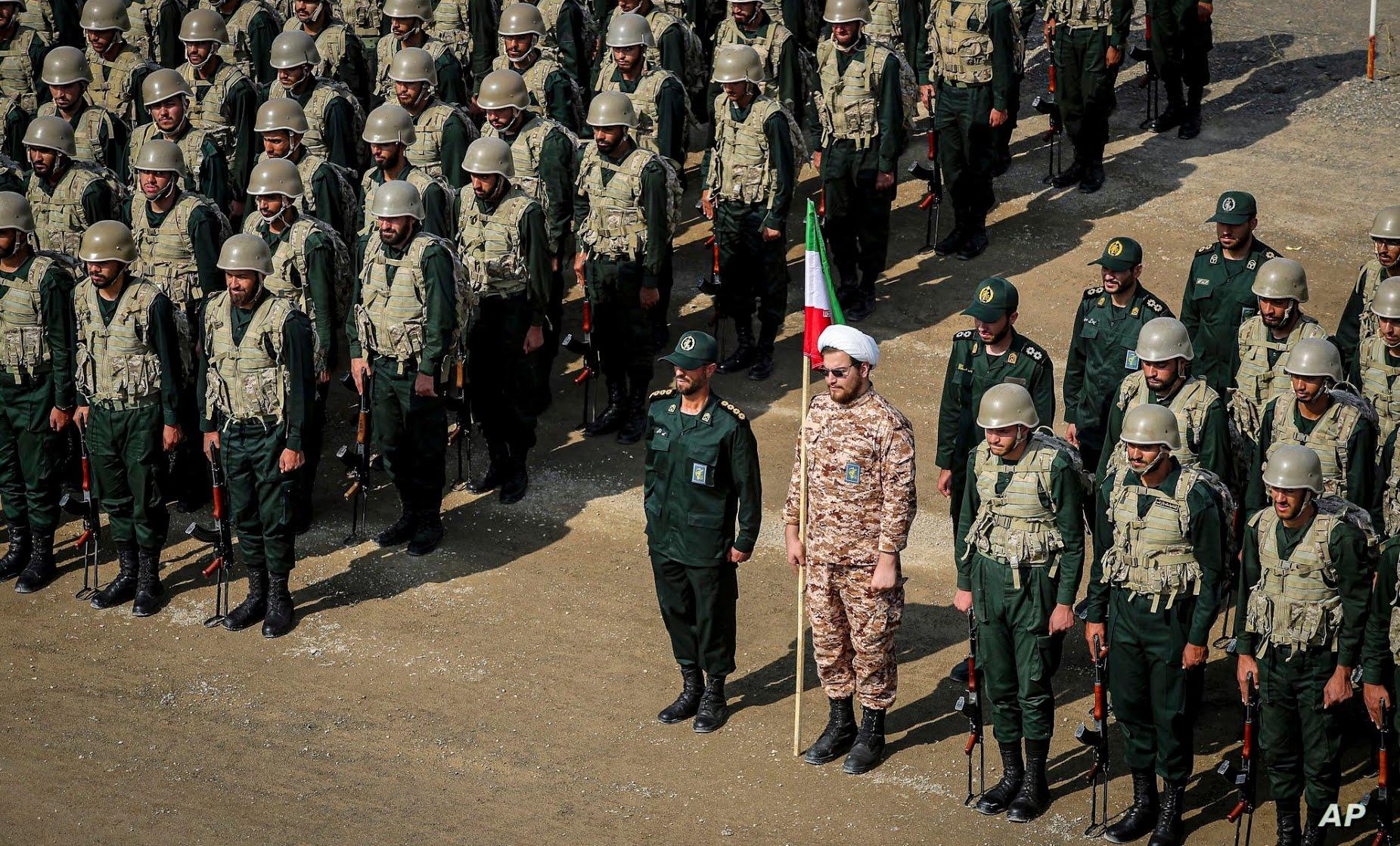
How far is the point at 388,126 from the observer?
14.4 metres

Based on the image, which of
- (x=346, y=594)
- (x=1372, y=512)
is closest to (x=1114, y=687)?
(x=1372, y=512)

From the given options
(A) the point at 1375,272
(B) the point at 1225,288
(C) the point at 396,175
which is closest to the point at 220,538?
(C) the point at 396,175

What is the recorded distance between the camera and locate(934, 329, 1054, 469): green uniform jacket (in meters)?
11.4

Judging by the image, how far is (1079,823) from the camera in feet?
33.3

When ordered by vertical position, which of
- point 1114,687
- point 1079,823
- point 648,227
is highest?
point 648,227

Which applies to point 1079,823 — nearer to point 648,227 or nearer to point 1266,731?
point 1266,731

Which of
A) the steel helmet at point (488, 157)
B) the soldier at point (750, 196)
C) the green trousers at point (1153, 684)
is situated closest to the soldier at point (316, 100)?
the steel helmet at point (488, 157)

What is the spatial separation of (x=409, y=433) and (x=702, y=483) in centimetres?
309

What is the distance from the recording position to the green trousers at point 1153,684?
9.76 m

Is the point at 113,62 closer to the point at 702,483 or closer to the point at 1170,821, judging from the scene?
the point at 702,483

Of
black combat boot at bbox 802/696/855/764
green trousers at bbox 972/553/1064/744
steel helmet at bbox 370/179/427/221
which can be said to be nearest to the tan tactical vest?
steel helmet at bbox 370/179/427/221

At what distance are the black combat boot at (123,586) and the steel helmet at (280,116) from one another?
3.58 m

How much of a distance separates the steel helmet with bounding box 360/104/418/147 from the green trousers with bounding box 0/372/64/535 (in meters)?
3.03

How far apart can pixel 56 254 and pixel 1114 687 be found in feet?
25.3
